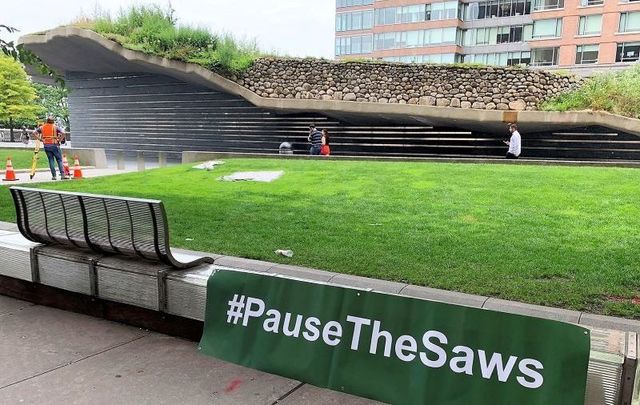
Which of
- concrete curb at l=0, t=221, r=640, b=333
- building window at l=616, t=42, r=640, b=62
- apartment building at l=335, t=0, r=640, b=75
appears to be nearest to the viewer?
concrete curb at l=0, t=221, r=640, b=333

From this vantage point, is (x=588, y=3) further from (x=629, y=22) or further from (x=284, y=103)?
(x=284, y=103)

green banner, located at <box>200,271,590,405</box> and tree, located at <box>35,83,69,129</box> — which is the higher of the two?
tree, located at <box>35,83,69,129</box>

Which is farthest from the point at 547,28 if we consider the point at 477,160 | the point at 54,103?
the point at 54,103

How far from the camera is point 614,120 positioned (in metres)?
17.1

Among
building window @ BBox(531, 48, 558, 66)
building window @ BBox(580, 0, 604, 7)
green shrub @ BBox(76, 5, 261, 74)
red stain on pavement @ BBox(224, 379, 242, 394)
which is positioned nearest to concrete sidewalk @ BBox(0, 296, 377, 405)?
red stain on pavement @ BBox(224, 379, 242, 394)

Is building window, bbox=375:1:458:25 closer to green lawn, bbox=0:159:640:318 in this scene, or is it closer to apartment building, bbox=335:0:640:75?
apartment building, bbox=335:0:640:75

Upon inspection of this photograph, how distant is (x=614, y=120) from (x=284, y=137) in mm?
13269

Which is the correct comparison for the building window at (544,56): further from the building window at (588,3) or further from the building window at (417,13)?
the building window at (417,13)

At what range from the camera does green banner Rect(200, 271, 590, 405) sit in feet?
7.83

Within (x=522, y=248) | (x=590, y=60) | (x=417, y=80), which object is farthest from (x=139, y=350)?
(x=590, y=60)

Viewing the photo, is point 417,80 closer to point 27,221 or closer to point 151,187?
point 151,187

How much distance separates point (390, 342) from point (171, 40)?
2511cm

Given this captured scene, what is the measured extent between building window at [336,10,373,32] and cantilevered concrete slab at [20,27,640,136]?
39542mm

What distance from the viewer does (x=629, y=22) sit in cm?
4628
